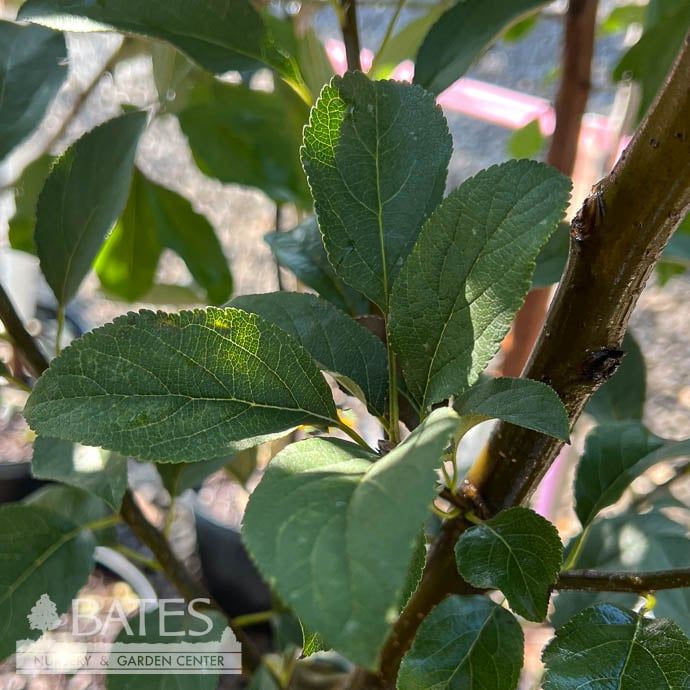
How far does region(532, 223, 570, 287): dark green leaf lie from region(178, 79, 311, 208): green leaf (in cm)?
24

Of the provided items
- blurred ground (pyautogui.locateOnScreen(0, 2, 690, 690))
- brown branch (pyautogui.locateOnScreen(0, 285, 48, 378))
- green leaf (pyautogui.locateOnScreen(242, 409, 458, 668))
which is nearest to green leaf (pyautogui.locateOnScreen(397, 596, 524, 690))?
green leaf (pyautogui.locateOnScreen(242, 409, 458, 668))

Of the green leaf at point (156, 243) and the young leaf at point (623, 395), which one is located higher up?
the green leaf at point (156, 243)

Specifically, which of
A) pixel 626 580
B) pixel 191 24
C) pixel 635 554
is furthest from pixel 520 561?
pixel 191 24

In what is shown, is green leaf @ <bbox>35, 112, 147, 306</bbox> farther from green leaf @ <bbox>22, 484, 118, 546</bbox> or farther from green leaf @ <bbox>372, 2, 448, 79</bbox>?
green leaf @ <bbox>372, 2, 448, 79</bbox>

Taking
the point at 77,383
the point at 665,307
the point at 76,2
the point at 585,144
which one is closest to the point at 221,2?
the point at 76,2

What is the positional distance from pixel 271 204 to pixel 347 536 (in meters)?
1.16

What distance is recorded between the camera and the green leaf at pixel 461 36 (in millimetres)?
325

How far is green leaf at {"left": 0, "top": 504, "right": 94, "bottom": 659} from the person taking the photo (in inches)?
13.0

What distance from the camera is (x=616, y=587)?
258 mm

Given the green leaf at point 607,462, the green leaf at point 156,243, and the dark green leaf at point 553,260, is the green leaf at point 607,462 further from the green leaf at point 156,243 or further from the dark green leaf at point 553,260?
the green leaf at point 156,243

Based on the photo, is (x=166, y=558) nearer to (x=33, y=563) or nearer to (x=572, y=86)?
(x=33, y=563)

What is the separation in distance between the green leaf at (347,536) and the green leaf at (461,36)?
8.4 inches

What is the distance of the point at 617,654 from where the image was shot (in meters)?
0.25

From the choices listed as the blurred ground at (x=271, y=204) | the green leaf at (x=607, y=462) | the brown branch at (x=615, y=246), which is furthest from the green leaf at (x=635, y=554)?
the blurred ground at (x=271, y=204)
